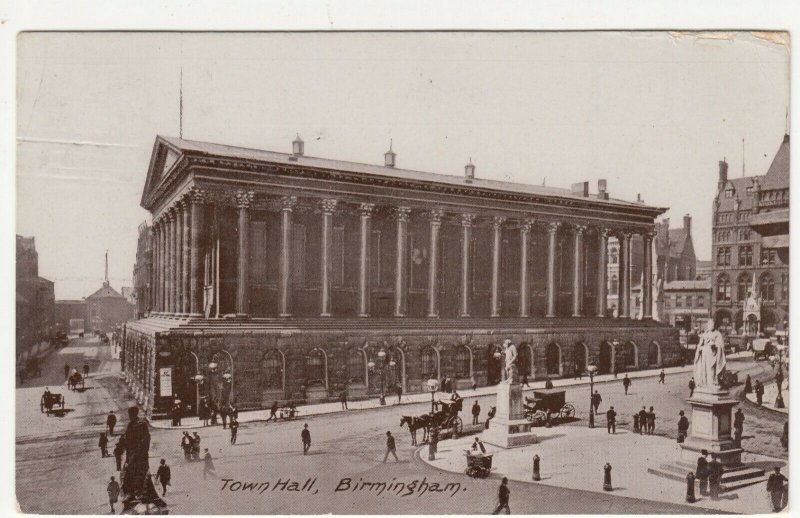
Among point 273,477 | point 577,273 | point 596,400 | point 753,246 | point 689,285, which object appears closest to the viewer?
point 273,477

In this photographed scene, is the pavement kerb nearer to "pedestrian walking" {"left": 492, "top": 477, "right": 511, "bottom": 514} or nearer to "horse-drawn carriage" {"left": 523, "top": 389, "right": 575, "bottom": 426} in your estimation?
"horse-drawn carriage" {"left": 523, "top": 389, "right": 575, "bottom": 426}

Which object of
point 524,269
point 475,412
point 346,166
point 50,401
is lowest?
point 475,412

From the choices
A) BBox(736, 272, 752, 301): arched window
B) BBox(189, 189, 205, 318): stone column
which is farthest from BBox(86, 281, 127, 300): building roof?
BBox(736, 272, 752, 301): arched window

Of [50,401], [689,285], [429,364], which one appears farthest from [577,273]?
[50,401]

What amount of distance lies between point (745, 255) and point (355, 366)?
32.1ft

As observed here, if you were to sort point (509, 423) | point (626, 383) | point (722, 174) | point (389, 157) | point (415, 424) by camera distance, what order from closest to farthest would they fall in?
point (722, 174), point (389, 157), point (415, 424), point (509, 423), point (626, 383)

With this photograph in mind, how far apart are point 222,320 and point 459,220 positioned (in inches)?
273

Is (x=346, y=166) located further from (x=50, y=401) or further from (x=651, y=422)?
(x=651, y=422)

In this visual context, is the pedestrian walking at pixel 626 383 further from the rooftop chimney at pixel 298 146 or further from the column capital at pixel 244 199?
the column capital at pixel 244 199

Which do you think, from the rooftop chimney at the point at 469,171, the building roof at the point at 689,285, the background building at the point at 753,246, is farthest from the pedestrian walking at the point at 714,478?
the rooftop chimney at the point at 469,171

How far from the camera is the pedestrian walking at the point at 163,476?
41.0 ft

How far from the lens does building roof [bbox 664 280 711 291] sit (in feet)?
50.7

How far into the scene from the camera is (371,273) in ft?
52.4
